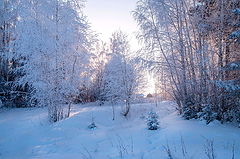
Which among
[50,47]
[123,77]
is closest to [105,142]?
[50,47]

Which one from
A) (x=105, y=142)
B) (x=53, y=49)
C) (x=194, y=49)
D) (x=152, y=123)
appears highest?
(x=53, y=49)

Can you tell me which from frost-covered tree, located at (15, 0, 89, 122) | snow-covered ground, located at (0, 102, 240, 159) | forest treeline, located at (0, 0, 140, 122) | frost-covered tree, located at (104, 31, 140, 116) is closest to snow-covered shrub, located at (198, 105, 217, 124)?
snow-covered ground, located at (0, 102, 240, 159)

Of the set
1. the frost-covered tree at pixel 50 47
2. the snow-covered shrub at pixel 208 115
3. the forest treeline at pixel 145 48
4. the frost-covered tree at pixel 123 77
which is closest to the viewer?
the snow-covered shrub at pixel 208 115

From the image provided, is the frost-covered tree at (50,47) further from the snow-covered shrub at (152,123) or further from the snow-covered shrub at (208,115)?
the snow-covered shrub at (208,115)

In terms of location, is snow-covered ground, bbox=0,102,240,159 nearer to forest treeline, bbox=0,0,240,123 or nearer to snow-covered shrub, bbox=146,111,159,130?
snow-covered shrub, bbox=146,111,159,130

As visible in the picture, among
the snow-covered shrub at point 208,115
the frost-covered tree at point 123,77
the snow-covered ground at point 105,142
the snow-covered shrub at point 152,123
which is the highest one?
the frost-covered tree at point 123,77

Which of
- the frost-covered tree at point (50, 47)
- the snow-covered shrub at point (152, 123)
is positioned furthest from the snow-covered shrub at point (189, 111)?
the frost-covered tree at point (50, 47)

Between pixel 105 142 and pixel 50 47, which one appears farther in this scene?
pixel 50 47

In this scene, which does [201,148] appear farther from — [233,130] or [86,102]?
[86,102]

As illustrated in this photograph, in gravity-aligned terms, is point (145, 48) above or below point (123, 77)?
above

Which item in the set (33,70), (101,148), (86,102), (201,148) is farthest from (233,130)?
(86,102)

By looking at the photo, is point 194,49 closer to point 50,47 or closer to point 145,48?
point 145,48

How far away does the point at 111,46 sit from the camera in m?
18.6

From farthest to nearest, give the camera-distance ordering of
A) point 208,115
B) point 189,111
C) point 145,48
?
point 145,48
point 189,111
point 208,115
